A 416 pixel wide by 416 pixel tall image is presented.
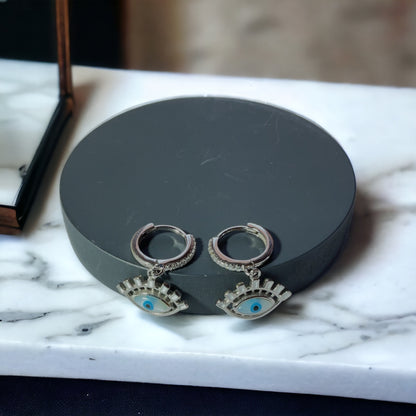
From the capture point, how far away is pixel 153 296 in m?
0.58

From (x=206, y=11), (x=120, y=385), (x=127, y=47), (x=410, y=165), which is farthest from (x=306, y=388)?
(x=206, y=11)

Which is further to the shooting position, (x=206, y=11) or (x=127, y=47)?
(x=206, y=11)

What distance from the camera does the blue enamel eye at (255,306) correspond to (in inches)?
22.9

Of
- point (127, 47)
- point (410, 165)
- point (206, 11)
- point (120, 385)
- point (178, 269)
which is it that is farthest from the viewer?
point (206, 11)

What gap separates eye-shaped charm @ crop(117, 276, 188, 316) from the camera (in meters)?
0.58

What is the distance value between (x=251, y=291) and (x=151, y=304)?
0.08 m

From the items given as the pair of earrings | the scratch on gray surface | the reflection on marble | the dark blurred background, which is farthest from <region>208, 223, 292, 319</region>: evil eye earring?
the dark blurred background

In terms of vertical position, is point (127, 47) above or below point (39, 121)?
above

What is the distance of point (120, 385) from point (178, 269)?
169 millimetres

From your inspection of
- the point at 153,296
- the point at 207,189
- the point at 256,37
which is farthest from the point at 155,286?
the point at 256,37

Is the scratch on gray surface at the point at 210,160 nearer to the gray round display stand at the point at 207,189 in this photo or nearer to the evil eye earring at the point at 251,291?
the gray round display stand at the point at 207,189

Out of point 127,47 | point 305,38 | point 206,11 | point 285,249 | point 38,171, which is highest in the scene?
point 206,11

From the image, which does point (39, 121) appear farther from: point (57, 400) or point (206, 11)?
point (206, 11)

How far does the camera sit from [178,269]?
58cm
